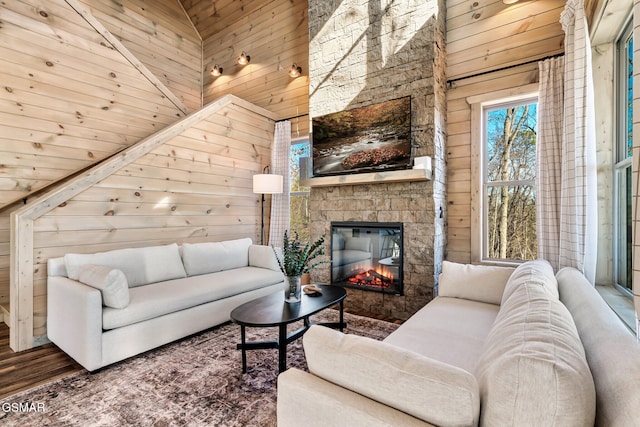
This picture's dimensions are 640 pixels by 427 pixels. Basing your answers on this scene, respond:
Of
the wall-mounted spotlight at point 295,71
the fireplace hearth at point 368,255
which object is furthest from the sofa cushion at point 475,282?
the wall-mounted spotlight at point 295,71

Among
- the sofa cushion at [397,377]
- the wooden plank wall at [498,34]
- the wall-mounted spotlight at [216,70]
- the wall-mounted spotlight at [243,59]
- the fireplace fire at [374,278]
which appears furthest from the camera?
the wall-mounted spotlight at [216,70]

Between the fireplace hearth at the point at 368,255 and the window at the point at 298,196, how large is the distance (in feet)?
3.19

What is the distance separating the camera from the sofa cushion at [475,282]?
2.44m

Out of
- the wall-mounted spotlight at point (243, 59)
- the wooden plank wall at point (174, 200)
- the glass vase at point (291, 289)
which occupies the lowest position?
the glass vase at point (291, 289)

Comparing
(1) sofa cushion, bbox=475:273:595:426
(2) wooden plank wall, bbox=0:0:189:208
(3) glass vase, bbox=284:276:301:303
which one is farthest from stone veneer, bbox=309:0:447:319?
(2) wooden plank wall, bbox=0:0:189:208

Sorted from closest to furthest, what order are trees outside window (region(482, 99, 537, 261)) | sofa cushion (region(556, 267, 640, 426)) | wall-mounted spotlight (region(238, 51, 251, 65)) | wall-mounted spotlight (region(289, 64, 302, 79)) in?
sofa cushion (region(556, 267, 640, 426))
trees outside window (region(482, 99, 537, 261))
wall-mounted spotlight (region(289, 64, 302, 79))
wall-mounted spotlight (region(238, 51, 251, 65))

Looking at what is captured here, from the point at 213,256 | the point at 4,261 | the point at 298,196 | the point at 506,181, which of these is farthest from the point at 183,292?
the point at 506,181

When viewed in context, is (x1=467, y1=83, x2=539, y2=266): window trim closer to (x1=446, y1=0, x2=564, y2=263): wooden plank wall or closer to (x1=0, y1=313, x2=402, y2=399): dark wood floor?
(x1=446, y1=0, x2=564, y2=263): wooden plank wall

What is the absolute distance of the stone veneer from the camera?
3.36m

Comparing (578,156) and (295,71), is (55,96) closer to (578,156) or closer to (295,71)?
(295,71)

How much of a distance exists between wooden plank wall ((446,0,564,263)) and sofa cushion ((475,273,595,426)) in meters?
2.79

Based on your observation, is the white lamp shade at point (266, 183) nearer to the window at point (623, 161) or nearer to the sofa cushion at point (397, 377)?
the sofa cushion at point (397, 377)

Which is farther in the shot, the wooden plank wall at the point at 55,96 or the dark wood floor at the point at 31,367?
the wooden plank wall at the point at 55,96

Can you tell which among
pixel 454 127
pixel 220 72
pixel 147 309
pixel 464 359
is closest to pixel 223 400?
pixel 147 309
